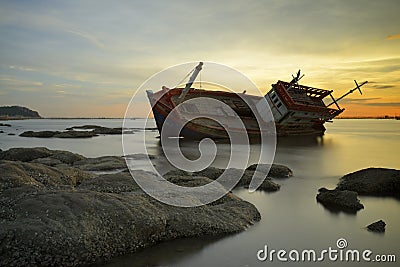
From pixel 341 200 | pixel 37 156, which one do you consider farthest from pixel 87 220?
pixel 37 156

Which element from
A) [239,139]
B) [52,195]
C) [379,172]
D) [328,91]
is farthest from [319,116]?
[52,195]

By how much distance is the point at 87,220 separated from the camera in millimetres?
5496

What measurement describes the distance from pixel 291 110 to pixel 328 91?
9.96 m

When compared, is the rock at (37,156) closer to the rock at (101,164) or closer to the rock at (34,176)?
the rock at (101,164)

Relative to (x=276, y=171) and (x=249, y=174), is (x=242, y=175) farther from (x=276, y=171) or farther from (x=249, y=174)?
(x=276, y=171)

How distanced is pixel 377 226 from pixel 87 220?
6.51 meters

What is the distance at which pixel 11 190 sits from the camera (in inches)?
259

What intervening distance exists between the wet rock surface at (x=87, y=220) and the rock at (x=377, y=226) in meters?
2.65

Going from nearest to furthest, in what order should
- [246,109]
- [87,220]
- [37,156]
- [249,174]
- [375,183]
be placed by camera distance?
[87,220]
[375,183]
[249,174]
[37,156]
[246,109]

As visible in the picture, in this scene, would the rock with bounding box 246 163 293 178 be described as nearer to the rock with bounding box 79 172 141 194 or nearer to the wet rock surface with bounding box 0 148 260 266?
the wet rock surface with bounding box 0 148 260 266

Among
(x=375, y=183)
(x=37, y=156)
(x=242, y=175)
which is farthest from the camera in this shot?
(x=37, y=156)

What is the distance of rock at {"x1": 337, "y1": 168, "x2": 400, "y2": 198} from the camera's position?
10797 mm

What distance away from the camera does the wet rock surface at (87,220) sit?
4.93 m

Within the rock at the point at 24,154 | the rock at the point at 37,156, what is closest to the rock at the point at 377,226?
the rock at the point at 37,156
